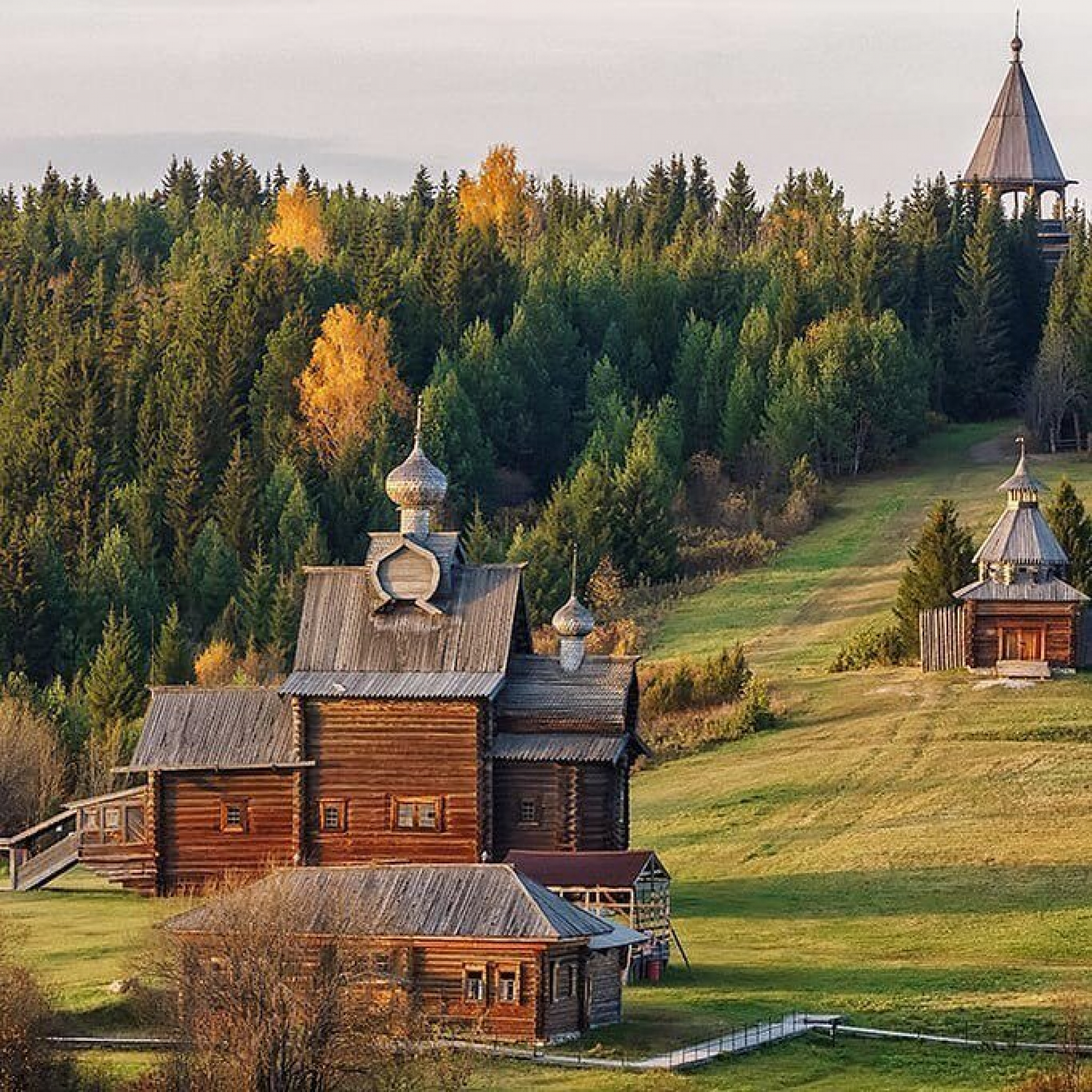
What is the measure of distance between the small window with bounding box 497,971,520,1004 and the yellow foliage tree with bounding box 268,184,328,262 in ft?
321

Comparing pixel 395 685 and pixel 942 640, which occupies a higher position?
pixel 395 685

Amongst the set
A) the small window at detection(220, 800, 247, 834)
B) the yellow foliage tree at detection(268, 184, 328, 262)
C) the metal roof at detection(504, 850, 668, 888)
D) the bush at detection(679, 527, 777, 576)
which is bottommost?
the small window at detection(220, 800, 247, 834)

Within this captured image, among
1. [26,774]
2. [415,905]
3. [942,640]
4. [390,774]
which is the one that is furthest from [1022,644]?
[415,905]

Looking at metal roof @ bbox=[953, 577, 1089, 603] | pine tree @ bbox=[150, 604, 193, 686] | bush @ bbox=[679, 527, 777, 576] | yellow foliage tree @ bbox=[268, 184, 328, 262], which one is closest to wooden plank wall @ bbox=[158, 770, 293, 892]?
pine tree @ bbox=[150, 604, 193, 686]

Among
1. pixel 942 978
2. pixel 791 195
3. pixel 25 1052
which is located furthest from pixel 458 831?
pixel 791 195

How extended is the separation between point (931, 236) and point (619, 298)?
15319mm

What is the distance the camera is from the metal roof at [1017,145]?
154750mm

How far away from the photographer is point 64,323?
478 feet

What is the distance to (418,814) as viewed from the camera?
234 feet

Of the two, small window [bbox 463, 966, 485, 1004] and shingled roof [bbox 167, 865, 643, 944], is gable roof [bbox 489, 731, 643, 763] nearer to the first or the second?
shingled roof [bbox 167, 865, 643, 944]

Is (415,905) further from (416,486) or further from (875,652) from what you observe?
(875,652)

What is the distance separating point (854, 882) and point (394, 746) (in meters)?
10.3

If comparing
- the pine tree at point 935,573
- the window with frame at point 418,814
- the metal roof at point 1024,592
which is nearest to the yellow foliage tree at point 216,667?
the pine tree at point 935,573

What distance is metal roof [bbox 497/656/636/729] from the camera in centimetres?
7169
